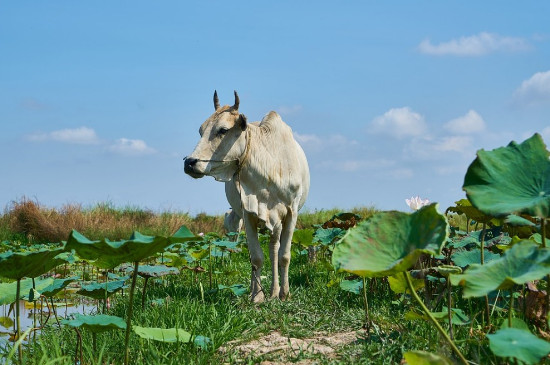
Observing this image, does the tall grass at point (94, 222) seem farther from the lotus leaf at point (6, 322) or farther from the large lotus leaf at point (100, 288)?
the large lotus leaf at point (100, 288)

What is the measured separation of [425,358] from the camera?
6.82 ft

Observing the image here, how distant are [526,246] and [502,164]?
0.45 meters

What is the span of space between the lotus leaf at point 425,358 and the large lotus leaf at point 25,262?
144 centimetres

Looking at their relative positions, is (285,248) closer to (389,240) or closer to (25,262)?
(25,262)

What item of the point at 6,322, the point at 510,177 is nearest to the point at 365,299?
the point at 510,177

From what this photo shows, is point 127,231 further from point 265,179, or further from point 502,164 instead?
point 502,164

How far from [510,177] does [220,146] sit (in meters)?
2.89

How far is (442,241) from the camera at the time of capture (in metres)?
1.98

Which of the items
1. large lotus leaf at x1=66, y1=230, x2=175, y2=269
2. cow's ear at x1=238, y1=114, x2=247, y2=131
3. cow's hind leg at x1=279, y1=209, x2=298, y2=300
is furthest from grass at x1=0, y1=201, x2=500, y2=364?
cow's ear at x1=238, y1=114, x2=247, y2=131

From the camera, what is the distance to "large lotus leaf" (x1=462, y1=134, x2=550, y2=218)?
2.30 m

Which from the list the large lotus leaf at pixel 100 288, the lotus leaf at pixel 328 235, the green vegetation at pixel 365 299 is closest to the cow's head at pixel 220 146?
the green vegetation at pixel 365 299

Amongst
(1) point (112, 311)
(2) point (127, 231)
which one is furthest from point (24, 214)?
(1) point (112, 311)

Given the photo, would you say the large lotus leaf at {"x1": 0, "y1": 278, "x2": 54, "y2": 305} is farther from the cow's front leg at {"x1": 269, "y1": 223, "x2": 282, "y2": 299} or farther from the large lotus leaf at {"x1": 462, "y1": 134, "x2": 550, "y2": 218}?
the large lotus leaf at {"x1": 462, "y1": 134, "x2": 550, "y2": 218}

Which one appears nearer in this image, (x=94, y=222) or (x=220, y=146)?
(x=220, y=146)
